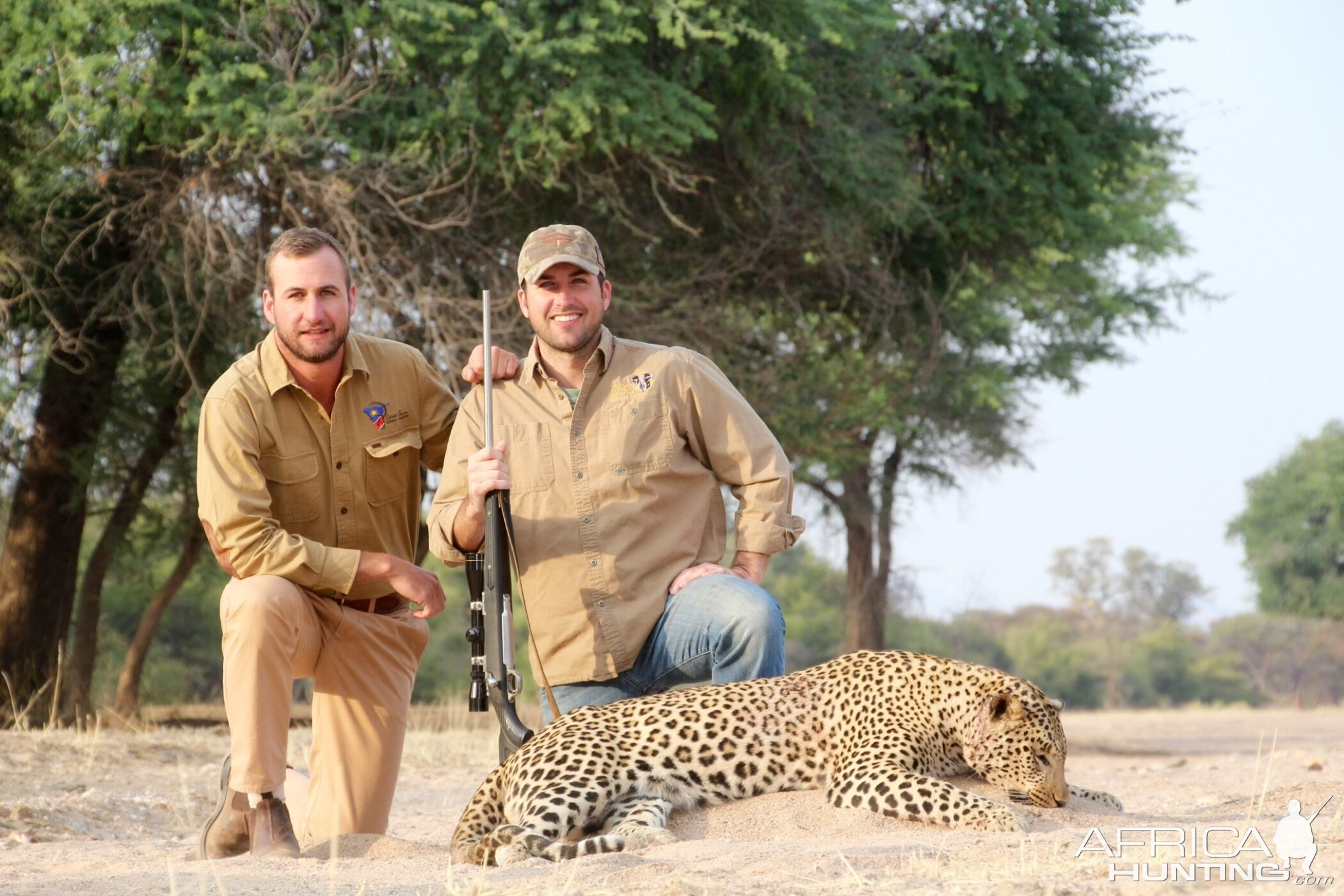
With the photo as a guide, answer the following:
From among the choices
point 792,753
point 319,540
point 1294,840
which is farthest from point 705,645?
point 1294,840

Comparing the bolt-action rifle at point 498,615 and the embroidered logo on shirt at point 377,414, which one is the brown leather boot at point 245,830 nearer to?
the bolt-action rifle at point 498,615

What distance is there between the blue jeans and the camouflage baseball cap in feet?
4.15

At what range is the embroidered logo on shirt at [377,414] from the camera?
230 inches

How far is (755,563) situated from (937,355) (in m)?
9.33

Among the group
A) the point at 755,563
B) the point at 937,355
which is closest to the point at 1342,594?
the point at 937,355

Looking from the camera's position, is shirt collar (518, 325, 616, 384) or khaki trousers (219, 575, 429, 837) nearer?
khaki trousers (219, 575, 429, 837)

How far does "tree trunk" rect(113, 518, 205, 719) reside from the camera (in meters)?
14.2

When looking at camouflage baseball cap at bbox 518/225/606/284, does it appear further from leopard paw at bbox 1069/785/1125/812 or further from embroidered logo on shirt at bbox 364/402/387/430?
leopard paw at bbox 1069/785/1125/812

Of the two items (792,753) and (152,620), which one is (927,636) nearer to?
(152,620)

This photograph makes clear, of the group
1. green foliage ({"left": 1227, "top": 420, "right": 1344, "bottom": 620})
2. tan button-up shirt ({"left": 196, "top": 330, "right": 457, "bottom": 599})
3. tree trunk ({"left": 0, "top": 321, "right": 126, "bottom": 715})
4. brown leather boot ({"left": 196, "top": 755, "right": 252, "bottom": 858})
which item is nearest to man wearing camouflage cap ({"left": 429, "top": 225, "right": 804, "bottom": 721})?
tan button-up shirt ({"left": 196, "top": 330, "right": 457, "bottom": 599})

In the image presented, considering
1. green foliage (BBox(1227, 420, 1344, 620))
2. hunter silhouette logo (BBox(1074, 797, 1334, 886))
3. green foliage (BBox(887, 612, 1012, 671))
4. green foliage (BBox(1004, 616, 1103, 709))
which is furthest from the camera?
green foliage (BBox(1004, 616, 1103, 709))

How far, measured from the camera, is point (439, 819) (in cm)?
800

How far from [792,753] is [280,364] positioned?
247cm

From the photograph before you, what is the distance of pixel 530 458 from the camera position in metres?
A: 5.49
